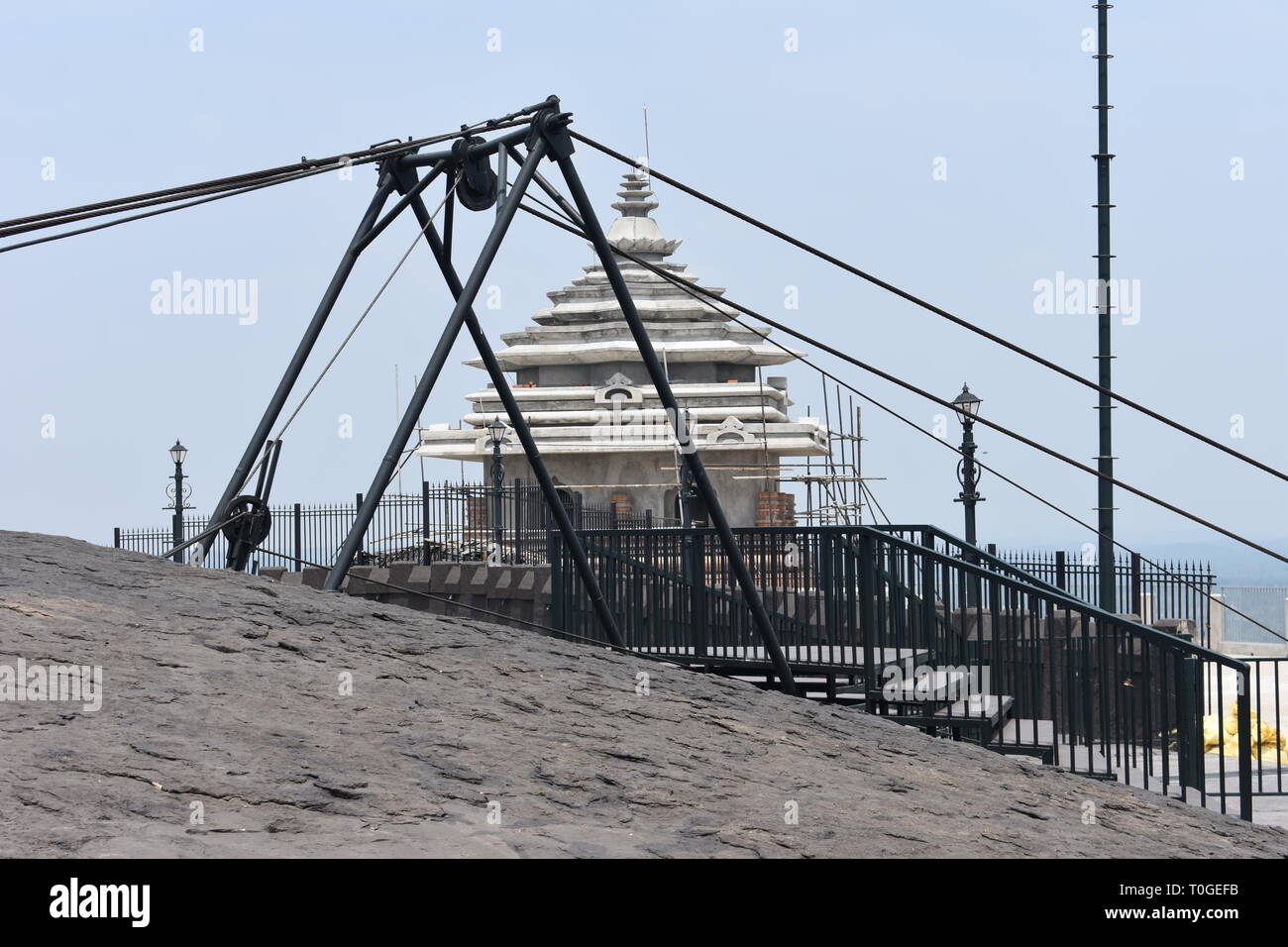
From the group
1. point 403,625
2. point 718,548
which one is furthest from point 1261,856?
point 718,548

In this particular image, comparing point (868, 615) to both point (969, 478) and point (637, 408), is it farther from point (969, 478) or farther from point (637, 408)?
point (637, 408)

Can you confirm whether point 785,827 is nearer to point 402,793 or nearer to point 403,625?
point 402,793

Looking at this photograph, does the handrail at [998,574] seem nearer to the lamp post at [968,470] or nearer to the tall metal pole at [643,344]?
the tall metal pole at [643,344]

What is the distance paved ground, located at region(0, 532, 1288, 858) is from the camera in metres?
6.26

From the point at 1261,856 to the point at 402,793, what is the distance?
200 inches

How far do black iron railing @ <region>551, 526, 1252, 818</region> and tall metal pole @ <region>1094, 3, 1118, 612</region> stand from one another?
9.50 m

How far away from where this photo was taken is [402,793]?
6.77 metres

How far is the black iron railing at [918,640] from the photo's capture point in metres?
12.0

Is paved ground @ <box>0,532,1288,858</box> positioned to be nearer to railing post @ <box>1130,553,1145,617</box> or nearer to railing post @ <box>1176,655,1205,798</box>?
Answer: railing post @ <box>1176,655,1205,798</box>

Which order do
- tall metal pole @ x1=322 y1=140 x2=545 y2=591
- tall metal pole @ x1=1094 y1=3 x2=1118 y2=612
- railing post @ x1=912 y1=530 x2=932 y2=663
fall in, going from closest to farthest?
tall metal pole @ x1=322 y1=140 x2=545 y2=591 < railing post @ x1=912 y1=530 x2=932 y2=663 < tall metal pole @ x1=1094 y1=3 x2=1118 y2=612

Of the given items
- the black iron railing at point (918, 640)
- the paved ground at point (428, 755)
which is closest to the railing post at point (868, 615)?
the black iron railing at point (918, 640)

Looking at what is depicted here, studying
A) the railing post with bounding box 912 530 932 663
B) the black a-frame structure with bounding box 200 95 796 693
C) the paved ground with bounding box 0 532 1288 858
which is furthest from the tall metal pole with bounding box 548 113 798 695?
the railing post with bounding box 912 530 932 663

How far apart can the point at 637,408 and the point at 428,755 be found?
116 feet

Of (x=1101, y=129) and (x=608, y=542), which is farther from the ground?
(x=1101, y=129)
